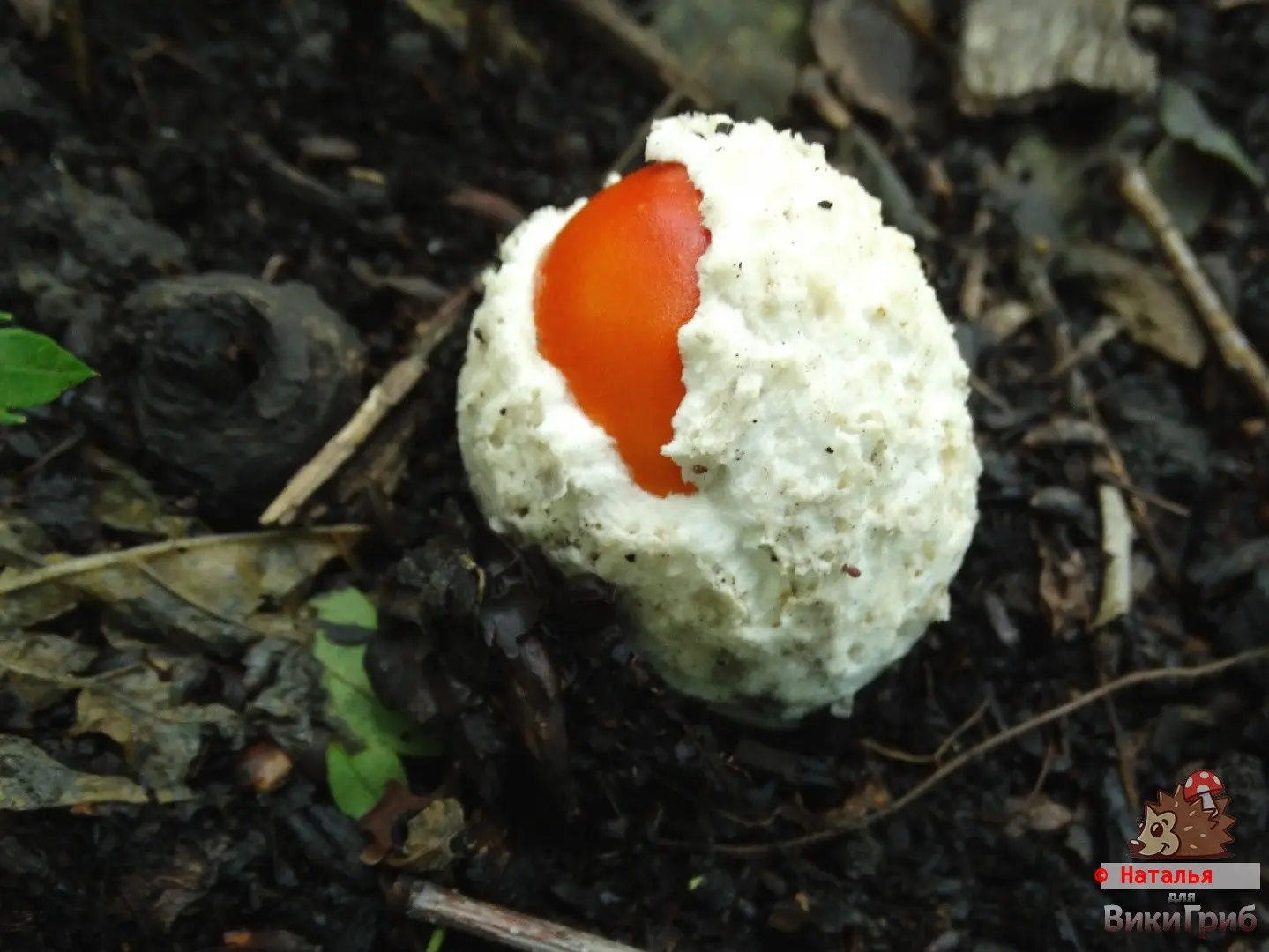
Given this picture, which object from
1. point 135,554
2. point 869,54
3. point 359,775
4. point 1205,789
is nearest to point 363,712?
point 359,775

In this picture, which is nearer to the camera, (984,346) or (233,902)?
(233,902)

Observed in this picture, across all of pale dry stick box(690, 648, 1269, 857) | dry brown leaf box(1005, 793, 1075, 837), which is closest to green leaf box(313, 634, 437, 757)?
pale dry stick box(690, 648, 1269, 857)

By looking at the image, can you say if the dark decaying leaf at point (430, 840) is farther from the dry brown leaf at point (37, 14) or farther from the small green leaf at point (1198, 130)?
the small green leaf at point (1198, 130)

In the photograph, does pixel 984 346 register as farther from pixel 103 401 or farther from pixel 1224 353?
pixel 103 401

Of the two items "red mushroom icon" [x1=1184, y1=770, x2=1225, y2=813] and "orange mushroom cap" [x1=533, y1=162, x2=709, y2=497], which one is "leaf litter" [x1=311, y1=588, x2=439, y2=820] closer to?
"orange mushroom cap" [x1=533, y1=162, x2=709, y2=497]

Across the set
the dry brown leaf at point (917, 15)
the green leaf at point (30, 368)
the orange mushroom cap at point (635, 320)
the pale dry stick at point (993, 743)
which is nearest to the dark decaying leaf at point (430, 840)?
the pale dry stick at point (993, 743)

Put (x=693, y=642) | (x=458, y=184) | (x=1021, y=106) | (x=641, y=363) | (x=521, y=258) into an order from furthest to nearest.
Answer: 1. (x=1021, y=106)
2. (x=458, y=184)
3. (x=521, y=258)
4. (x=693, y=642)
5. (x=641, y=363)

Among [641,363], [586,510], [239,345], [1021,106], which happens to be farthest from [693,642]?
[1021,106]
